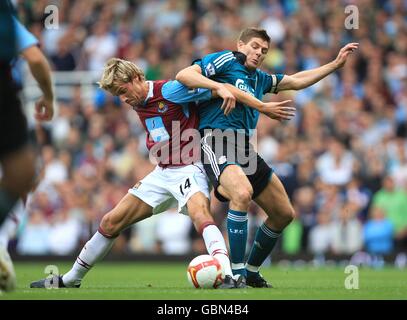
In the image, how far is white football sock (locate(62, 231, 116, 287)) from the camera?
362 inches

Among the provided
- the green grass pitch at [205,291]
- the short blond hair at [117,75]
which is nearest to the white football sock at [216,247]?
the green grass pitch at [205,291]

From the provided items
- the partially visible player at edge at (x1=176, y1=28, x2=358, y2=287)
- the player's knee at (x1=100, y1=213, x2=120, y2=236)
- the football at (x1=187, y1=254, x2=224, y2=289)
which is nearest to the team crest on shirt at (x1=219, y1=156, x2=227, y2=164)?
the partially visible player at edge at (x1=176, y1=28, x2=358, y2=287)

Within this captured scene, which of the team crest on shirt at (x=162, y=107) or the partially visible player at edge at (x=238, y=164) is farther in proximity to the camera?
the team crest on shirt at (x=162, y=107)

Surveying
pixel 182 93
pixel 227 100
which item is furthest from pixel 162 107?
pixel 227 100

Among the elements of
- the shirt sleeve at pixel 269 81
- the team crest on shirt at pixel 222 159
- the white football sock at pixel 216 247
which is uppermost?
the shirt sleeve at pixel 269 81

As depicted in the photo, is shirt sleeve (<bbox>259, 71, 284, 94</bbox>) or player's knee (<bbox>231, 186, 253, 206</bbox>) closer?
player's knee (<bbox>231, 186, 253, 206</bbox>)

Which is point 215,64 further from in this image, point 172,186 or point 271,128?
point 271,128

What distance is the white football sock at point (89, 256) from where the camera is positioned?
9.20 metres

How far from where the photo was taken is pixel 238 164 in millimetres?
9078

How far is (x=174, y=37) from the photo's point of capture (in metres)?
20.5

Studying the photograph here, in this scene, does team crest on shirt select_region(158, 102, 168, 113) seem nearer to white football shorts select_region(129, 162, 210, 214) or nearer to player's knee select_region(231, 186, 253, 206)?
white football shorts select_region(129, 162, 210, 214)

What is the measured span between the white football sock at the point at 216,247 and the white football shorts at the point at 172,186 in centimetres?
46

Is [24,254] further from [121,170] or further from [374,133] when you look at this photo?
[374,133]

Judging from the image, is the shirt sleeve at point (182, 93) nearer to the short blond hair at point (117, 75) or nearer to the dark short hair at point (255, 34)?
the short blond hair at point (117, 75)
